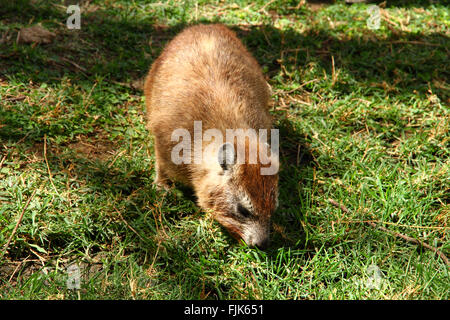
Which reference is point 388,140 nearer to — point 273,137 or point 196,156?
point 273,137

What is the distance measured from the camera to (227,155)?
11.4 feet

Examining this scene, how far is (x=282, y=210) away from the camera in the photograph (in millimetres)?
4086

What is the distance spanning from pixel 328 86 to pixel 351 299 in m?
3.06

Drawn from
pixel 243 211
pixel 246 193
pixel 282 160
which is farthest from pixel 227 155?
pixel 282 160

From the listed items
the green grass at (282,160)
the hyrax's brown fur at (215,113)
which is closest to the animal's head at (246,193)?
the hyrax's brown fur at (215,113)

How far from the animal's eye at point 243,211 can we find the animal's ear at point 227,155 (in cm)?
37

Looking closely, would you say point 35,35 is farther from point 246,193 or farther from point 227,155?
point 246,193

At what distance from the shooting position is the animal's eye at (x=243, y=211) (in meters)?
3.54

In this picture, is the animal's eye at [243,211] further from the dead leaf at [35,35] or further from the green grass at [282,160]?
the dead leaf at [35,35]

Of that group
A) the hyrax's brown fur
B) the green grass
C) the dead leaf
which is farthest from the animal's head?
the dead leaf

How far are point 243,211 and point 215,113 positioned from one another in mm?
1003

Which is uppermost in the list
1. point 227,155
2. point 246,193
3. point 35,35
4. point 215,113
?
point 35,35

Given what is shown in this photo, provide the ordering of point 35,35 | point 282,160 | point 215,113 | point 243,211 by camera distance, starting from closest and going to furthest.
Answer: point 243,211, point 215,113, point 282,160, point 35,35

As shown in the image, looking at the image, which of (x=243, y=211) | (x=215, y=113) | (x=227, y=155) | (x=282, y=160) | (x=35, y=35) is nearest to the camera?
(x=227, y=155)
